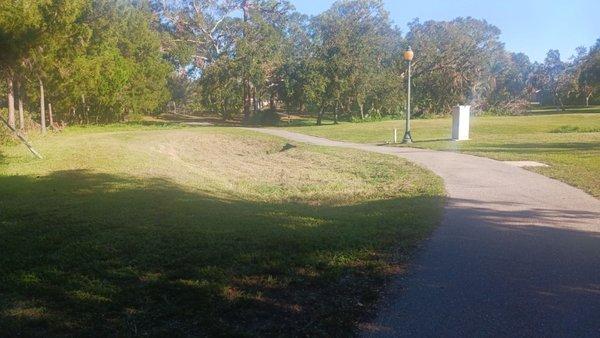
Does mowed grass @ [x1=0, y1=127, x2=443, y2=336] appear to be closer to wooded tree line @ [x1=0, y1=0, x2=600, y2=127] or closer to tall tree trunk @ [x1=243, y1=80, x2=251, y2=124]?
wooded tree line @ [x1=0, y1=0, x2=600, y2=127]

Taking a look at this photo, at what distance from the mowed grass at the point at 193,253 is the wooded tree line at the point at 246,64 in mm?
13502

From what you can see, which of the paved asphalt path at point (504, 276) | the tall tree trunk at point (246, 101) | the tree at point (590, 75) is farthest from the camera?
the tree at point (590, 75)

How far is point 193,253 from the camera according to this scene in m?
5.29

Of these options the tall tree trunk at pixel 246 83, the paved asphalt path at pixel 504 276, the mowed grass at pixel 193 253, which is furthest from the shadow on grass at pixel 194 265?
the tall tree trunk at pixel 246 83

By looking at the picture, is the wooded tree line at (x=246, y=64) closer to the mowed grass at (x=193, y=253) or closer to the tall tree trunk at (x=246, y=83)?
the tall tree trunk at (x=246, y=83)

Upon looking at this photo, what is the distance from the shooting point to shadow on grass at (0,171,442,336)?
148 inches

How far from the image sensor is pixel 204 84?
48.7 meters

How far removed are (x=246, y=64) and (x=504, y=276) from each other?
4328 cm

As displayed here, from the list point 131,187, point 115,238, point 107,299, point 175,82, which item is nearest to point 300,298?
point 107,299

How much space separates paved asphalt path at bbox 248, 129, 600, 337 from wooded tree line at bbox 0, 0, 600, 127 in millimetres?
18251

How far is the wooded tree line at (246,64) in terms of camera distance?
1284 inches

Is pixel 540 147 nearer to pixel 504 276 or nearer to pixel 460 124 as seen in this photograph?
pixel 460 124

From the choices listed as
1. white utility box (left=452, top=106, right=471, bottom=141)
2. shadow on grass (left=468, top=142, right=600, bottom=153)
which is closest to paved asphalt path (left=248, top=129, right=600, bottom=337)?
shadow on grass (left=468, top=142, right=600, bottom=153)

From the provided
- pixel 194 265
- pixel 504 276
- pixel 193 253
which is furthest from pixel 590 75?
pixel 194 265
